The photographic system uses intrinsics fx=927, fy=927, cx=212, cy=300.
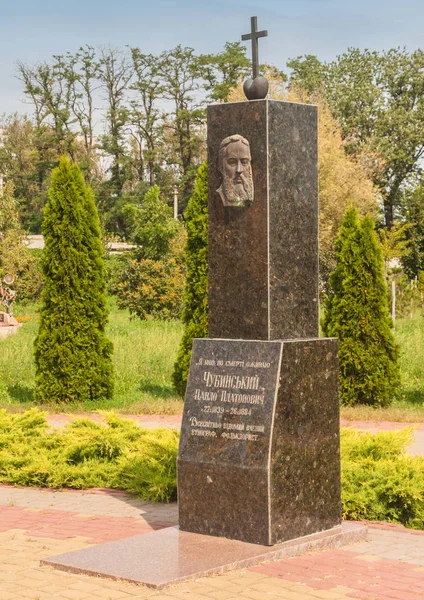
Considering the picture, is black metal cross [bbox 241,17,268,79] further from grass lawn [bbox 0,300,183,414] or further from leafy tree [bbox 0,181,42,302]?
leafy tree [bbox 0,181,42,302]

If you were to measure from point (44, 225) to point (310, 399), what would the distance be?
9.10 metres

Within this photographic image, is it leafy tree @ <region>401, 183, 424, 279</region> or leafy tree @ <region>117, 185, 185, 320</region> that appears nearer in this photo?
leafy tree @ <region>117, 185, 185, 320</region>

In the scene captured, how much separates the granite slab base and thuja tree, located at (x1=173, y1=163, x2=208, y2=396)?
8118 mm

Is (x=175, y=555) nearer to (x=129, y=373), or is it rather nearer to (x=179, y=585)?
(x=179, y=585)

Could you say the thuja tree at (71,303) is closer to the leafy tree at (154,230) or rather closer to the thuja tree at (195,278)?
the thuja tree at (195,278)

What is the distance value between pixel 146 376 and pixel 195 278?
271cm

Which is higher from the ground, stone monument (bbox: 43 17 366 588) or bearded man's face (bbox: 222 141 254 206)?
bearded man's face (bbox: 222 141 254 206)

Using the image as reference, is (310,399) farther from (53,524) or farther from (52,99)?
(52,99)

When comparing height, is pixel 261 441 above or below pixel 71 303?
below

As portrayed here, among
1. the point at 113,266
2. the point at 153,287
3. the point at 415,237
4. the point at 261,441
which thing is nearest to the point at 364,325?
the point at 261,441

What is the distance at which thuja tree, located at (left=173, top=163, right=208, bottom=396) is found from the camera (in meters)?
14.3

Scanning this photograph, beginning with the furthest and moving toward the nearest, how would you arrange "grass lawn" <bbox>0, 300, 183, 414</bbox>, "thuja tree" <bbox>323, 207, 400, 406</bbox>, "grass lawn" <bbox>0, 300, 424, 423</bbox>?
1. "grass lawn" <bbox>0, 300, 183, 414</bbox>
2. "thuja tree" <bbox>323, 207, 400, 406</bbox>
3. "grass lawn" <bbox>0, 300, 424, 423</bbox>

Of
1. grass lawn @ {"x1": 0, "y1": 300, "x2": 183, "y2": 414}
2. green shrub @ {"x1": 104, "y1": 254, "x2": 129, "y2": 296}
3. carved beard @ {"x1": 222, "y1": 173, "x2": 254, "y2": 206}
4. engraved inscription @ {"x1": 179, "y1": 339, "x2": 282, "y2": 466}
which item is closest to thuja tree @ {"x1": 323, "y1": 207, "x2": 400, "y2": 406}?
grass lawn @ {"x1": 0, "y1": 300, "x2": 183, "y2": 414}

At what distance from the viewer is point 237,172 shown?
602cm
